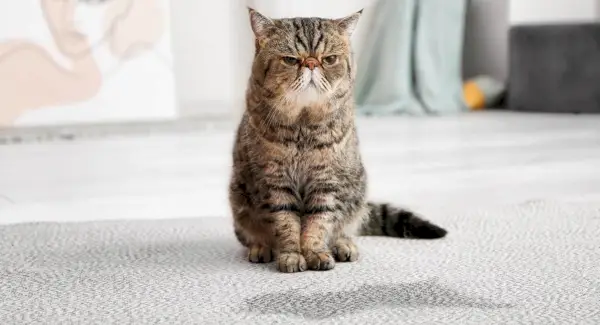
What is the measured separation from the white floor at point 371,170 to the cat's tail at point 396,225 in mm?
239

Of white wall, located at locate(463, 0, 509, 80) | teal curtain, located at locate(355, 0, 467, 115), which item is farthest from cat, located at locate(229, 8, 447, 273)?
white wall, located at locate(463, 0, 509, 80)

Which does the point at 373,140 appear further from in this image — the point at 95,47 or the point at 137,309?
the point at 137,309

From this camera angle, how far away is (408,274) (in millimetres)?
1376

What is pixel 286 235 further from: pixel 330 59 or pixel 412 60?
pixel 412 60

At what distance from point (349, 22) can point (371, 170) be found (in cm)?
119

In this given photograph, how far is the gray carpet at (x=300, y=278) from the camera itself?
3.82 ft

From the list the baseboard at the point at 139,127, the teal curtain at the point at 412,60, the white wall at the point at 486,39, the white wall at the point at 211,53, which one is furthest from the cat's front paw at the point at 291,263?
the white wall at the point at 486,39

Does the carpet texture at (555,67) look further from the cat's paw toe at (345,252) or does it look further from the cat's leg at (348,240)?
the cat's paw toe at (345,252)

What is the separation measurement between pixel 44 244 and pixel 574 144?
6.96ft

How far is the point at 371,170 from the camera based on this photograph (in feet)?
8.71

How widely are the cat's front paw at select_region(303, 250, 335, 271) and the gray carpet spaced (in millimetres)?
28

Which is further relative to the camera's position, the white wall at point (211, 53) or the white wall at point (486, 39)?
the white wall at point (486, 39)

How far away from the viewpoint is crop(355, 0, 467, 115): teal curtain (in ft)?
14.6

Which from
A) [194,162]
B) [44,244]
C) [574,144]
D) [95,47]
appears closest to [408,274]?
[44,244]
